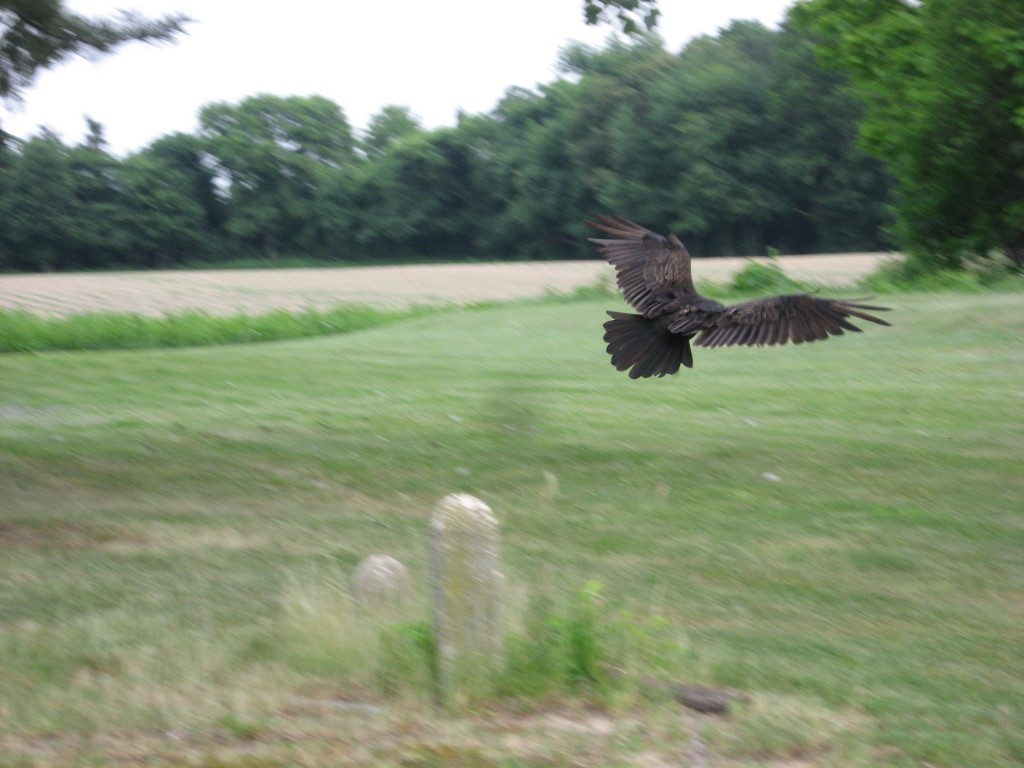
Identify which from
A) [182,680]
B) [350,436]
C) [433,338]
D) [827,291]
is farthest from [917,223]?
[182,680]

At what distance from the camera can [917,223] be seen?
25766 millimetres

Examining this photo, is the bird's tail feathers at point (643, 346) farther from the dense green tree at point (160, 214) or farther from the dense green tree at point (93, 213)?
the dense green tree at point (160, 214)

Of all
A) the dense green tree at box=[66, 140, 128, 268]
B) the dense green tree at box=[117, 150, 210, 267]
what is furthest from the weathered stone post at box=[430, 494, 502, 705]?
the dense green tree at box=[117, 150, 210, 267]

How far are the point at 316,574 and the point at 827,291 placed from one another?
2110cm

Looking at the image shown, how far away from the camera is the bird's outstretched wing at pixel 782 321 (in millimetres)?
7473

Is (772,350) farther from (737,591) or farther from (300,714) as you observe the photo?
(300,714)

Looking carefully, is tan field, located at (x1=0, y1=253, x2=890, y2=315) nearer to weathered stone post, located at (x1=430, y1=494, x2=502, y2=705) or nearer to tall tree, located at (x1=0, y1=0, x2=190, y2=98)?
tall tree, located at (x1=0, y1=0, x2=190, y2=98)

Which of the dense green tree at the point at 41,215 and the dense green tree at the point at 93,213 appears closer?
the dense green tree at the point at 41,215

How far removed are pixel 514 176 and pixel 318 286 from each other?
25.2 metres

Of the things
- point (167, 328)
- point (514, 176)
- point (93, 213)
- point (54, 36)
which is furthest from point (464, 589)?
point (514, 176)

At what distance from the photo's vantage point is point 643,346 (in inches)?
340

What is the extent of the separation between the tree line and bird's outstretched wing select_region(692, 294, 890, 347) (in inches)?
1601

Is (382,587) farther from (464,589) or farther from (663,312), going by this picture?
(663,312)

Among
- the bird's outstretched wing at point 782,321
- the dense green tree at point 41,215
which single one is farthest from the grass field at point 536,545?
the dense green tree at point 41,215
